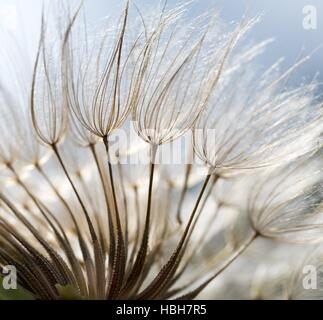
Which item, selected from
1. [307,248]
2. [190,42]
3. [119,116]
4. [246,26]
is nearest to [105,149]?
[119,116]

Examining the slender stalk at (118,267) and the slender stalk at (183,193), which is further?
Result: the slender stalk at (183,193)

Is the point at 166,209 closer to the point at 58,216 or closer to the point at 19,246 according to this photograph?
the point at 58,216

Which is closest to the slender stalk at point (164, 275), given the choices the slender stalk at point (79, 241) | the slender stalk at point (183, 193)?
the slender stalk at point (79, 241)

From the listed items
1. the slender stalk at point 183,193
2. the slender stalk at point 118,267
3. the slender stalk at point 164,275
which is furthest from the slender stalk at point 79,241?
the slender stalk at point 183,193

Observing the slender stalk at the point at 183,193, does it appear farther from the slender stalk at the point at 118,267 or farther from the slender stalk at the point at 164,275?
the slender stalk at the point at 118,267

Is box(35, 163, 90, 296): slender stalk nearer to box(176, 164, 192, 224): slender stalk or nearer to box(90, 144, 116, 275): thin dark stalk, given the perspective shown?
box(90, 144, 116, 275): thin dark stalk

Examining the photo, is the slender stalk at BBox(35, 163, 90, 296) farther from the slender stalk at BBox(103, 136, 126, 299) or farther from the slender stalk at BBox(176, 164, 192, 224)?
the slender stalk at BBox(176, 164, 192, 224)

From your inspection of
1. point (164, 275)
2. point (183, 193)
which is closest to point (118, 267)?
point (164, 275)

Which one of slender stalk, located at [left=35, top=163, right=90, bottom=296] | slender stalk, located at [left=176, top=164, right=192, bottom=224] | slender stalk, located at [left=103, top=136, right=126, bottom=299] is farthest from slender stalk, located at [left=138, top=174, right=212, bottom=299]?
slender stalk, located at [left=176, top=164, right=192, bottom=224]

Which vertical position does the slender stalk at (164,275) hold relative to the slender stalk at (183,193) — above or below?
below

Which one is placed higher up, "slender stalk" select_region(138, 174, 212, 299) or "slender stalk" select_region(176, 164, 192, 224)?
"slender stalk" select_region(176, 164, 192, 224)

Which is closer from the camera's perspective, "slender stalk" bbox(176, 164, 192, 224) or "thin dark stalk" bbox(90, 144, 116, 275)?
"thin dark stalk" bbox(90, 144, 116, 275)
